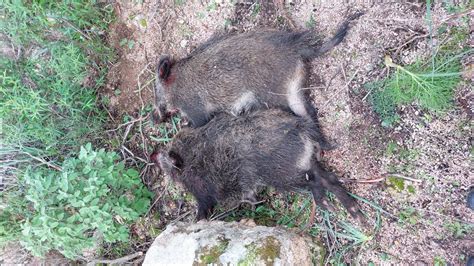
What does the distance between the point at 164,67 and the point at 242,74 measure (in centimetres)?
86

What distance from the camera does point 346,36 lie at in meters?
3.99

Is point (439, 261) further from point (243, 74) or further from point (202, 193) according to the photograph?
point (243, 74)

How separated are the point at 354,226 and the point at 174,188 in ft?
6.28

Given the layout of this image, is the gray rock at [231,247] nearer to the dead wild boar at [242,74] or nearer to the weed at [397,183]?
the weed at [397,183]

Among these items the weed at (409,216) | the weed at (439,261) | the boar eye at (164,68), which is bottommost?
the weed at (439,261)

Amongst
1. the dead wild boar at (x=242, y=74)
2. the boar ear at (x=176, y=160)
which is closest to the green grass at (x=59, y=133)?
the boar ear at (x=176, y=160)

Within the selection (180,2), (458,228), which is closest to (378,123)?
(458,228)

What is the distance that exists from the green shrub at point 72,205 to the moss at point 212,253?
939 mm

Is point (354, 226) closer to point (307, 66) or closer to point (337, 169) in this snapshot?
point (337, 169)

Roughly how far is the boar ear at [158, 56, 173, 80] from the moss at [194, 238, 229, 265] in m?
1.82

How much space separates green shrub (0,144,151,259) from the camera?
368 cm

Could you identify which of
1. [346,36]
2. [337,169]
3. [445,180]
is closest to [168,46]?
[346,36]

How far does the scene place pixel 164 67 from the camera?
14.5 feet

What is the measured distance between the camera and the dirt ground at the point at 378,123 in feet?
11.9
